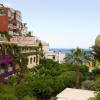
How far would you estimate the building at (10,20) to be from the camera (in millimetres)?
62656

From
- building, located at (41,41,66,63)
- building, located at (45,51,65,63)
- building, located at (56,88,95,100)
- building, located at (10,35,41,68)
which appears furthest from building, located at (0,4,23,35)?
building, located at (56,88,95,100)

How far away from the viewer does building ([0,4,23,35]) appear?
206ft

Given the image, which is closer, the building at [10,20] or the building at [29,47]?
the building at [29,47]

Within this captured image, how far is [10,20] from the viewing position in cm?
6681

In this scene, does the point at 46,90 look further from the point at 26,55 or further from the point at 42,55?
the point at 42,55

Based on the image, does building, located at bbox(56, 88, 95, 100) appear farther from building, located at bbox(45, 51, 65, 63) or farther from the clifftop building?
building, located at bbox(45, 51, 65, 63)

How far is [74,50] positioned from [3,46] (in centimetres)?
1399

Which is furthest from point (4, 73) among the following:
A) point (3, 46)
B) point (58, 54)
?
point (58, 54)

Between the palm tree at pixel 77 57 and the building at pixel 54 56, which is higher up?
the palm tree at pixel 77 57

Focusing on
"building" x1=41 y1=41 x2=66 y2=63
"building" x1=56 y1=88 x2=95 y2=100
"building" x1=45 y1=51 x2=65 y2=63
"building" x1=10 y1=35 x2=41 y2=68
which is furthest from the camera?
"building" x1=45 y1=51 x2=65 y2=63

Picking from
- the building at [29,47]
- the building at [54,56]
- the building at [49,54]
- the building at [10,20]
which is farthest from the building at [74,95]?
the building at [54,56]

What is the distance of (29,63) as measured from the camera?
62656 mm

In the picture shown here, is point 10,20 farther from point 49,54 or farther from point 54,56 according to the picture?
point 54,56

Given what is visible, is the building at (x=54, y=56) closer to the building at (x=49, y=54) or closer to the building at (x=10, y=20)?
the building at (x=49, y=54)
